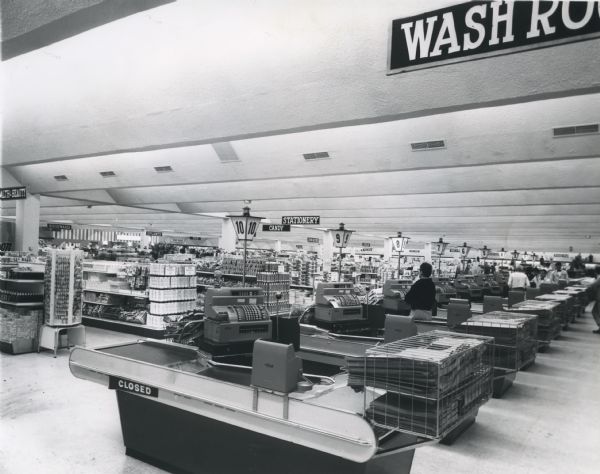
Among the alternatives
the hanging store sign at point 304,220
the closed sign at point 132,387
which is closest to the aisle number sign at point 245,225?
the hanging store sign at point 304,220

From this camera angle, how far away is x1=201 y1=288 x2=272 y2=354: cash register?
4262 mm

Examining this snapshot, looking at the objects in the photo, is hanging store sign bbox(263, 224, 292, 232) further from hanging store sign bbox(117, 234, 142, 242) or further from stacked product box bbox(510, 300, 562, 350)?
hanging store sign bbox(117, 234, 142, 242)

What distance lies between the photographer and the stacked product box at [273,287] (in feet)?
36.5

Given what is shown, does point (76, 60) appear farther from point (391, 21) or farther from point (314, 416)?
point (314, 416)

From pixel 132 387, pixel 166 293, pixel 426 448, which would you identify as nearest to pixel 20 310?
pixel 166 293

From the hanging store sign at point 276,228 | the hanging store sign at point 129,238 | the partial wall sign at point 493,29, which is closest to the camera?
the partial wall sign at point 493,29

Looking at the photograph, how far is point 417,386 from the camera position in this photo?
2.80 meters

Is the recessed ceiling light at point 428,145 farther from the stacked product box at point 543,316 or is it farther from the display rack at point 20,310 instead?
the display rack at point 20,310

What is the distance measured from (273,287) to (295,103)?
6.31 m

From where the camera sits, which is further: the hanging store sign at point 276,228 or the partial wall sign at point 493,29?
the hanging store sign at point 276,228

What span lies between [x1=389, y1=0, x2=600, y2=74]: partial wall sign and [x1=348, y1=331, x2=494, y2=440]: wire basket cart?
220cm

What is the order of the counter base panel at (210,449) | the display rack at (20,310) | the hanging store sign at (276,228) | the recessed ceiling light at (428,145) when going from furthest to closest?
1. the hanging store sign at (276,228)
2. the display rack at (20,310)
3. the recessed ceiling light at (428,145)
4. the counter base panel at (210,449)

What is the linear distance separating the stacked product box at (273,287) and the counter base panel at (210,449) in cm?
668

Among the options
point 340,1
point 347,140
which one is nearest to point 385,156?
point 347,140
